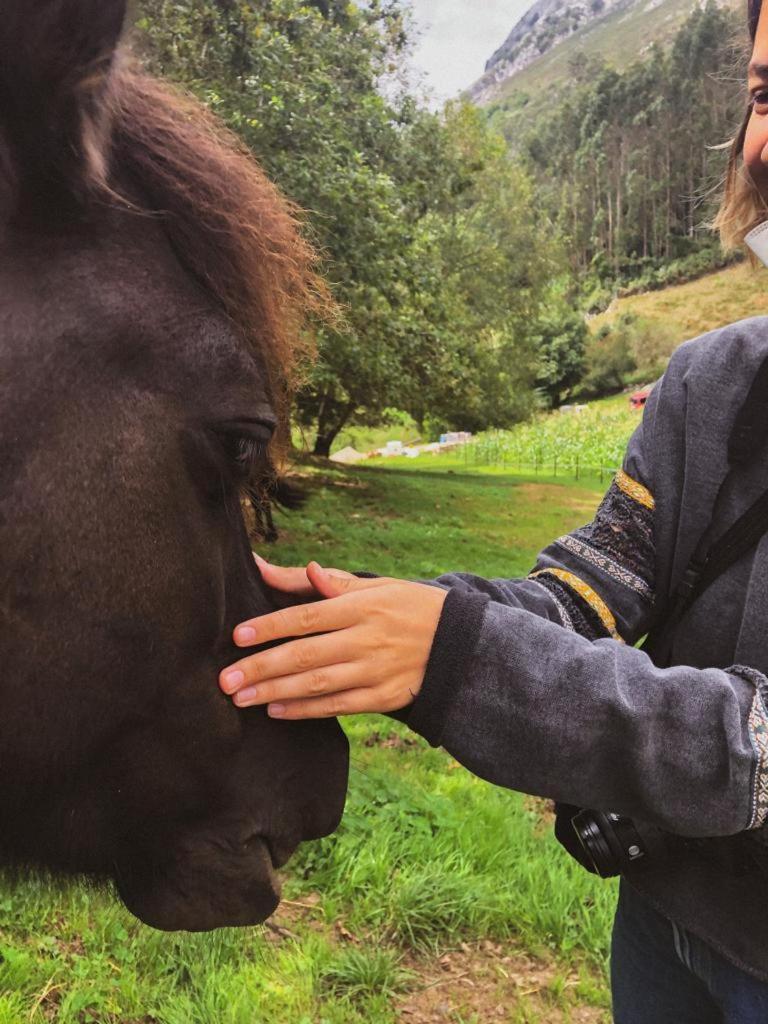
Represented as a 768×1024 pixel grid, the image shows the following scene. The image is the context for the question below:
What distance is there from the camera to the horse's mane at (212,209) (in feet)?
4.57

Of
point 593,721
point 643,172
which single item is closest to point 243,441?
point 593,721

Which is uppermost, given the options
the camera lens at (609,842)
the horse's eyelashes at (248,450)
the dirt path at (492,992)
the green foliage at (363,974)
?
the horse's eyelashes at (248,450)

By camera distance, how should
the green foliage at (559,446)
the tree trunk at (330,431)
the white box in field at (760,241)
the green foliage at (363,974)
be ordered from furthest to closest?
the green foliage at (559,446)
the tree trunk at (330,431)
the green foliage at (363,974)
the white box in field at (760,241)

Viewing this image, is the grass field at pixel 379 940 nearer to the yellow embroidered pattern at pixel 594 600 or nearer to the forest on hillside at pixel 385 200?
the yellow embroidered pattern at pixel 594 600

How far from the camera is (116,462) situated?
48.0 inches

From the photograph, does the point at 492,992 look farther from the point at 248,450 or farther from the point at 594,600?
the point at 248,450

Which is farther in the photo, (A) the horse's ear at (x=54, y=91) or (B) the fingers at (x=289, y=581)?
(B) the fingers at (x=289, y=581)

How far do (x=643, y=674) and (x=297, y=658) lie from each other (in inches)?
20.8

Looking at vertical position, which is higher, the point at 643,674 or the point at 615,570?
the point at 643,674

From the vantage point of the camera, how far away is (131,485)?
4.04 feet

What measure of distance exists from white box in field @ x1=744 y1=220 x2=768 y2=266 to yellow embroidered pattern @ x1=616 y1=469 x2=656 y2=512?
0.51 m

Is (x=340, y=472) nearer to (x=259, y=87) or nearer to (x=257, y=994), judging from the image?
(x=259, y=87)

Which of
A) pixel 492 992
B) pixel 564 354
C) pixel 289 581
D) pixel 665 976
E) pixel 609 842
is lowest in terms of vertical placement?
pixel 564 354

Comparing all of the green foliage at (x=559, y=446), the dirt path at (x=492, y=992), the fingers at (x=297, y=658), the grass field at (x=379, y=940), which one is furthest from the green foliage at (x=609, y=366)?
the fingers at (x=297, y=658)
